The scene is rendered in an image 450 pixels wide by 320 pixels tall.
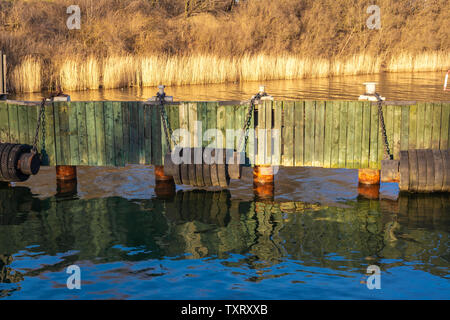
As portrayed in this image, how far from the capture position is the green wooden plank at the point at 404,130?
13.4m

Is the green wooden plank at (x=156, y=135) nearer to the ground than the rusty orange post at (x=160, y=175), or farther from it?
farther from it

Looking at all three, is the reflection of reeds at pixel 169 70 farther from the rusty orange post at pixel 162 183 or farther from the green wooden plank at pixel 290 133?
the green wooden plank at pixel 290 133

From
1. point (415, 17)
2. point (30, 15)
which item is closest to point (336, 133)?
point (30, 15)

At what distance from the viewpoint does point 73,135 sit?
47.6 ft

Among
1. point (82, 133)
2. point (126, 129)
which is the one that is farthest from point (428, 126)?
point (82, 133)

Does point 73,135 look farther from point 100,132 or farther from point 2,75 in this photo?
point 2,75

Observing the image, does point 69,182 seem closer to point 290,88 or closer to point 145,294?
point 145,294

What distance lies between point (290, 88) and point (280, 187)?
1757cm

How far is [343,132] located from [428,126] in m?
1.93

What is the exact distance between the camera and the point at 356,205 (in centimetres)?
1361

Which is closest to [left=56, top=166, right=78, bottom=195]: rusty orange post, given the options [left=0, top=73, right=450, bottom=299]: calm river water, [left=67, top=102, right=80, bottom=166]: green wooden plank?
[left=0, top=73, right=450, bottom=299]: calm river water

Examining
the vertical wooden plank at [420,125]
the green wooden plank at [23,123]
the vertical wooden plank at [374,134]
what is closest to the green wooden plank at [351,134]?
the vertical wooden plank at [374,134]

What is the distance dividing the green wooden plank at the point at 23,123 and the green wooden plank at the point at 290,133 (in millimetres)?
6494

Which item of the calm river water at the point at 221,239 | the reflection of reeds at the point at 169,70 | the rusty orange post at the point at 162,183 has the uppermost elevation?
the reflection of reeds at the point at 169,70
